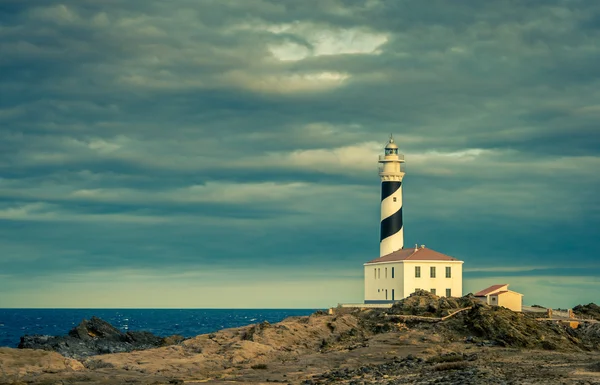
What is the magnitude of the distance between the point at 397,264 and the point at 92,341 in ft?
76.9

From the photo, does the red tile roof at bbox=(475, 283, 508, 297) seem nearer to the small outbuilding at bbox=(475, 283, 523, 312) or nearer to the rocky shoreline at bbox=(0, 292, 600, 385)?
the small outbuilding at bbox=(475, 283, 523, 312)

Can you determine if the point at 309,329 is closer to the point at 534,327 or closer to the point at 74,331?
the point at 534,327

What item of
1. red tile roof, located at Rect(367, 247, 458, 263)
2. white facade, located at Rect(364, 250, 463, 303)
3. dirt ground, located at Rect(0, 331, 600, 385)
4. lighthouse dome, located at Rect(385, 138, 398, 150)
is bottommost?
dirt ground, located at Rect(0, 331, 600, 385)

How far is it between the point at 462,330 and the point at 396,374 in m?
15.2

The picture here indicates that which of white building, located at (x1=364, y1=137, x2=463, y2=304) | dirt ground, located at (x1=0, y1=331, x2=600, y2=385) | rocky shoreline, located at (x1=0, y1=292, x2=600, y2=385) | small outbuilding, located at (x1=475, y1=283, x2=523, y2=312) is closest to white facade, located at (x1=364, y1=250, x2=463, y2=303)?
white building, located at (x1=364, y1=137, x2=463, y2=304)

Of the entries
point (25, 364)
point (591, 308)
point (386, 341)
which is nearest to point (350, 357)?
point (386, 341)

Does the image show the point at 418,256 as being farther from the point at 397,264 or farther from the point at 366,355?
the point at 366,355

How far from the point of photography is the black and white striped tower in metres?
68.9

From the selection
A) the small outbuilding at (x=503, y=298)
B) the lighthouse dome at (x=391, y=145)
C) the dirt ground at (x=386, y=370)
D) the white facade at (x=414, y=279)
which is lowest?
the dirt ground at (x=386, y=370)

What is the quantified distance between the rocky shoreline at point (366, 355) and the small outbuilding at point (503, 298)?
27.8ft

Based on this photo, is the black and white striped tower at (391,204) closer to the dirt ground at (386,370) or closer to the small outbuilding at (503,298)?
the small outbuilding at (503,298)

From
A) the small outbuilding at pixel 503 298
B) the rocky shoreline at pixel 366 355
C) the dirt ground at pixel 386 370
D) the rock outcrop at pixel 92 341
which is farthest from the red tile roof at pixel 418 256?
the dirt ground at pixel 386 370

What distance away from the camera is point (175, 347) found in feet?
118

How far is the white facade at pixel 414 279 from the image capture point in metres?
60.8
